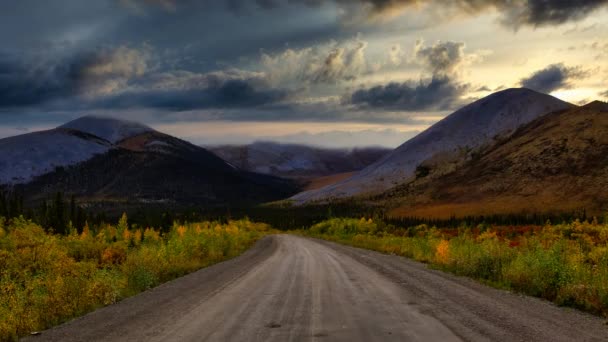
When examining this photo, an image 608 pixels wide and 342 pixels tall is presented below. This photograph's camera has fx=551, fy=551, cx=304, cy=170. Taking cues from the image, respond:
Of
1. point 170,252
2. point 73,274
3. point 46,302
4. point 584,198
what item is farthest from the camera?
point 584,198

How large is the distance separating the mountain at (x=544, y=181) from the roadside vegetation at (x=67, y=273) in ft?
398

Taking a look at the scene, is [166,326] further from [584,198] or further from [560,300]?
[584,198]

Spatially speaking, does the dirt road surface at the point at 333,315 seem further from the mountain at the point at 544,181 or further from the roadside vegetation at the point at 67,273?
the mountain at the point at 544,181

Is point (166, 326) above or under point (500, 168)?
under

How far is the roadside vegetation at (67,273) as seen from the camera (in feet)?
44.7

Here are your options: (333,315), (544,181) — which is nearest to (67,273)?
(333,315)

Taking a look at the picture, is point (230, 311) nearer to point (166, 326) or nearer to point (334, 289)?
point (166, 326)

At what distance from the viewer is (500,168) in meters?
191

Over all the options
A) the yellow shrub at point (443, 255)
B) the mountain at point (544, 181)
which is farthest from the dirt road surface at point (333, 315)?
the mountain at point (544, 181)

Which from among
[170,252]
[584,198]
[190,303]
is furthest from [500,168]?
[190,303]

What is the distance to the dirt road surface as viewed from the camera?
1061 centimetres

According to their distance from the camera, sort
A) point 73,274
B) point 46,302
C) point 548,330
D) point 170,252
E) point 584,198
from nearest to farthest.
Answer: point 548,330
point 46,302
point 73,274
point 170,252
point 584,198

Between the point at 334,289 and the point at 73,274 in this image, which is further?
the point at 73,274

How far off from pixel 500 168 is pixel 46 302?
7546 inches
